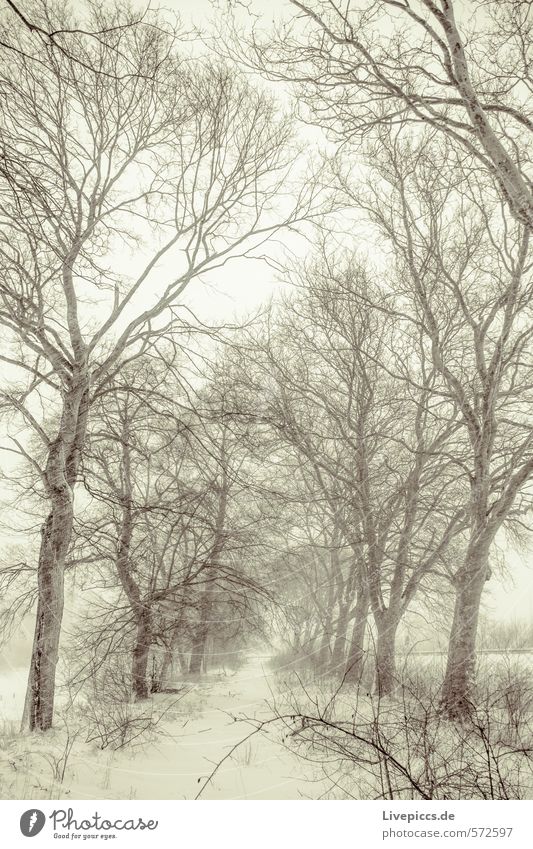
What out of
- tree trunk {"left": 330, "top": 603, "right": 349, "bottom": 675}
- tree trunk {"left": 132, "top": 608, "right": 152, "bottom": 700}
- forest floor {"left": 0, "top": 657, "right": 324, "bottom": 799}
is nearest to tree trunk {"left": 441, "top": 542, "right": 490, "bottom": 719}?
tree trunk {"left": 330, "top": 603, "right": 349, "bottom": 675}

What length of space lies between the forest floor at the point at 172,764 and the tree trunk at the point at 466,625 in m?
1.58

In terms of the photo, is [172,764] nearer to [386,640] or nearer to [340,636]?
[340,636]

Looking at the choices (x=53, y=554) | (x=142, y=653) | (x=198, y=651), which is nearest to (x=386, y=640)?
(x=198, y=651)

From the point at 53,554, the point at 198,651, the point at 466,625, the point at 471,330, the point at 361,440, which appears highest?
the point at 471,330

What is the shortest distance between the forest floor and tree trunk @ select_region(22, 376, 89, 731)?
0.26 meters

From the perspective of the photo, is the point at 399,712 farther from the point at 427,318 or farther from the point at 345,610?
the point at 427,318

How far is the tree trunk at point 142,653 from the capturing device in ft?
14.1

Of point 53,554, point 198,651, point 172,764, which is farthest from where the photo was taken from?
point 198,651

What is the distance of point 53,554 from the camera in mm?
4191

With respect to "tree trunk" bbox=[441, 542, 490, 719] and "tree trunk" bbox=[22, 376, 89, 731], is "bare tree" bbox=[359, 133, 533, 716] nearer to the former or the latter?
"tree trunk" bbox=[441, 542, 490, 719]

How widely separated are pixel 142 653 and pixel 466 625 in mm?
2810

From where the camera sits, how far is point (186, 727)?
12.0 ft

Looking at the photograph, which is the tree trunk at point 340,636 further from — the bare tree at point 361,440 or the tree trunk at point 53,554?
the tree trunk at point 53,554

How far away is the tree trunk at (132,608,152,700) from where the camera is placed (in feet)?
14.1
